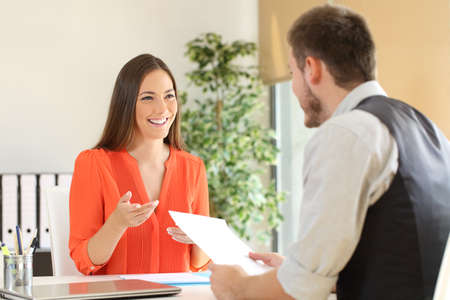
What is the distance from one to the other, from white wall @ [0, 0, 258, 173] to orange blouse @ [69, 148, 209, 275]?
86.6 inches

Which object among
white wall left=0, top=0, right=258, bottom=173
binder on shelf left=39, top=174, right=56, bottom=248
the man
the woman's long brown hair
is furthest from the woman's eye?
white wall left=0, top=0, right=258, bottom=173

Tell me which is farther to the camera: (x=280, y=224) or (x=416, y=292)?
(x=280, y=224)

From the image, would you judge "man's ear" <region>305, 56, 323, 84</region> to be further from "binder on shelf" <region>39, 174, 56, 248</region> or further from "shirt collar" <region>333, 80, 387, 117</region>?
"binder on shelf" <region>39, 174, 56, 248</region>

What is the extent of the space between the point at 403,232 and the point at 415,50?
2.28m

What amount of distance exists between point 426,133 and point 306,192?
0.27 m

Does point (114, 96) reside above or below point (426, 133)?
above

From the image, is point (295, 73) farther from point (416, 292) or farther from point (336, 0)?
point (336, 0)

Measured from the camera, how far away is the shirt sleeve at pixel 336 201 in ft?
3.37

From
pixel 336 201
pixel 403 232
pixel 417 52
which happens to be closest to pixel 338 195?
pixel 336 201

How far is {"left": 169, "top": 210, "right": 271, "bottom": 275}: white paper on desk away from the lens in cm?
145

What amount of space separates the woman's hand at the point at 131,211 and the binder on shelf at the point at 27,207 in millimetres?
2105

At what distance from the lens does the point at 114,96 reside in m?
2.23

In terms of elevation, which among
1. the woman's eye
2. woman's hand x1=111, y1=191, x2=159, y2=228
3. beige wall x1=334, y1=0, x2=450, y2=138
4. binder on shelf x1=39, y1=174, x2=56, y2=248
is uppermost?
beige wall x1=334, y1=0, x2=450, y2=138

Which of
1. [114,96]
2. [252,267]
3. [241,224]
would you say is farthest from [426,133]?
[241,224]
